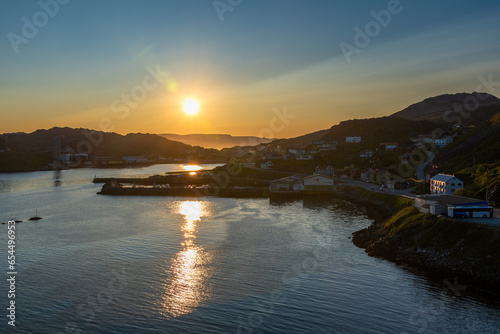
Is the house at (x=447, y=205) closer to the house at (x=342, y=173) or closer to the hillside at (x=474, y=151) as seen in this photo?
the hillside at (x=474, y=151)

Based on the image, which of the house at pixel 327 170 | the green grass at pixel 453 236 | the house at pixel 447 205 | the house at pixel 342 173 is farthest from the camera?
the house at pixel 327 170

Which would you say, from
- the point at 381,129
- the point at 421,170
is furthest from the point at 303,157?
the point at 381,129


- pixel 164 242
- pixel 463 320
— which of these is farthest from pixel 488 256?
pixel 164 242

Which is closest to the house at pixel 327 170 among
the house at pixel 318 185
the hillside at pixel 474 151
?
the house at pixel 318 185

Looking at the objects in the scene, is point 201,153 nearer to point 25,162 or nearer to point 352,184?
point 25,162

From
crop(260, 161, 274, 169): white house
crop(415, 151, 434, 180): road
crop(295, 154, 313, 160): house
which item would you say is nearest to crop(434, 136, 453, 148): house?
crop(415, 151, 434, 180): road

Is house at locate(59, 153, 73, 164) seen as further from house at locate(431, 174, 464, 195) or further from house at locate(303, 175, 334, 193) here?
house at locate(431, 174, 464, 195)

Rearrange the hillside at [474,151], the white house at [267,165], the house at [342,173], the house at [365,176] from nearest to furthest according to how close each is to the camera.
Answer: the hillside at [474,151], the house at [365,176], the house at [342,173], the white house at [267,165]
